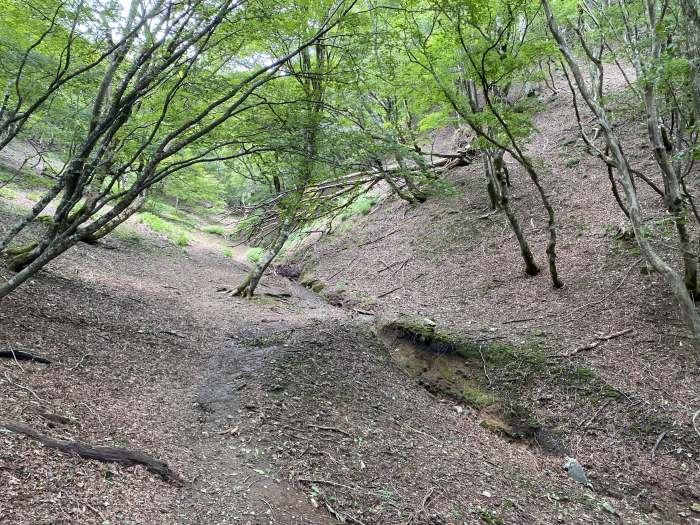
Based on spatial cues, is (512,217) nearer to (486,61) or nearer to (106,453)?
(486,61)

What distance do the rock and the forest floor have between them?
120mm

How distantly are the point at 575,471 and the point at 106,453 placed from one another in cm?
523

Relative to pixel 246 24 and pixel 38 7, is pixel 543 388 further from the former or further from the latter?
pixel 38 7

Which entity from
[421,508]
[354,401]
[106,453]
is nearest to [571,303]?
[354,401]

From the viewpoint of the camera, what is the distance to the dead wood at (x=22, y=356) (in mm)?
4448

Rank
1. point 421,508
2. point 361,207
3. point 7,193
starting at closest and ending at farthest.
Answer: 1. point 421,508
2. point 7,193
3. point 361,207

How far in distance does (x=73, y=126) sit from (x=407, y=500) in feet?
23.9

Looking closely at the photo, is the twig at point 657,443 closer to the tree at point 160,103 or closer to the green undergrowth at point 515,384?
the green undergrowth at point 515,384

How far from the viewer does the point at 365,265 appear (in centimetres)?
1322

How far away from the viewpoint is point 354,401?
579cm

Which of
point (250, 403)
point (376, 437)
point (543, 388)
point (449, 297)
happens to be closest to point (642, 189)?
point (449, 297)

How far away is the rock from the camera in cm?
505

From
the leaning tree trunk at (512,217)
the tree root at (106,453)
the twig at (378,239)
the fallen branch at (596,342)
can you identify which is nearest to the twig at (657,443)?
the fallen branch at (596,342)

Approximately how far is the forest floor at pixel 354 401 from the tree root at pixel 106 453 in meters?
0.07
